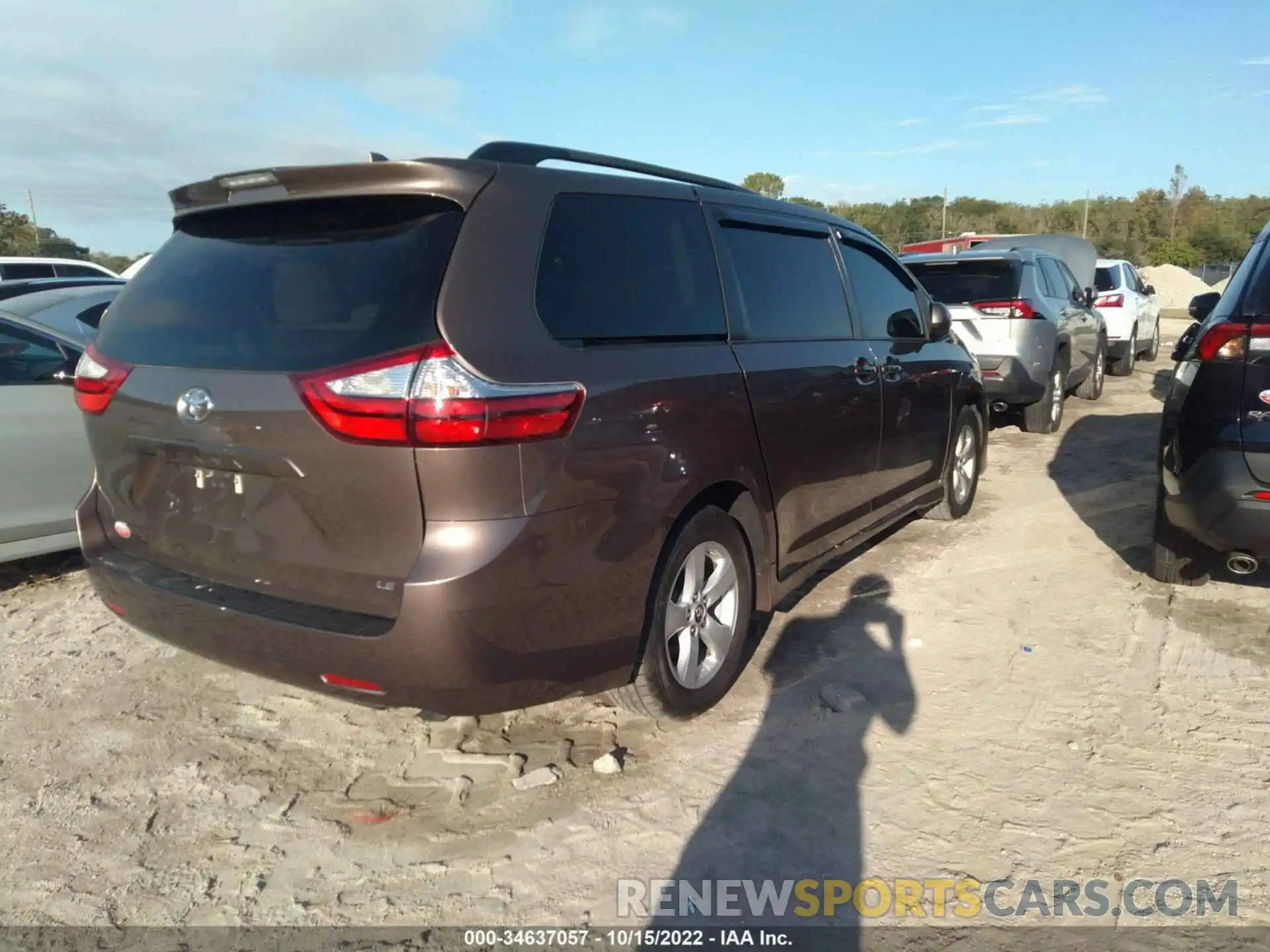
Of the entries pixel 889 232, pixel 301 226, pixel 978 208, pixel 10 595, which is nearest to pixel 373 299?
pixel 301 226

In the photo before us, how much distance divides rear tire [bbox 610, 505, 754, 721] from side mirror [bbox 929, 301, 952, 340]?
8.04 feet

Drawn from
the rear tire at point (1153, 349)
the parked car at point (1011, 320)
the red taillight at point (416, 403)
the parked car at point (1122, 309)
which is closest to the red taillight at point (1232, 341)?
the red taillight at point (416, 403)

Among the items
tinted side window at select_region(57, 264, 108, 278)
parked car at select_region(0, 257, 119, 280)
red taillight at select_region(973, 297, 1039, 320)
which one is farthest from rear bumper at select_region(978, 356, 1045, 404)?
tinted side window at select_region(57, 264, 108, 278)

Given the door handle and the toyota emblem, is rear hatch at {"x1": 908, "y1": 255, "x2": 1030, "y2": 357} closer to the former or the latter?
the door handle

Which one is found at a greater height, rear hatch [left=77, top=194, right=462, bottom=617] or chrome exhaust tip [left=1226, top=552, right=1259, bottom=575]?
rear hatch [left=77, top=194, right=462, bottom=617]

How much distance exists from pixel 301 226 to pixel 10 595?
11.1 feet

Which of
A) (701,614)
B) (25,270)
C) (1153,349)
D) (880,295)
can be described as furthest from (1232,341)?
(25,270)

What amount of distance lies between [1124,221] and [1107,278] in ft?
164

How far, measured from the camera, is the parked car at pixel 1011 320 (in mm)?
7762

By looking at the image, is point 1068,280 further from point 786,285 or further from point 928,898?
point 928,898

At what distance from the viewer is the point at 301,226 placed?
272cm

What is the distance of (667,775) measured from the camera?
3.03 metres

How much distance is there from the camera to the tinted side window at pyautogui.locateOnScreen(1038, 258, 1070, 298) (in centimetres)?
865

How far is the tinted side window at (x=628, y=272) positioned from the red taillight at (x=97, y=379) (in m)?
1.40
